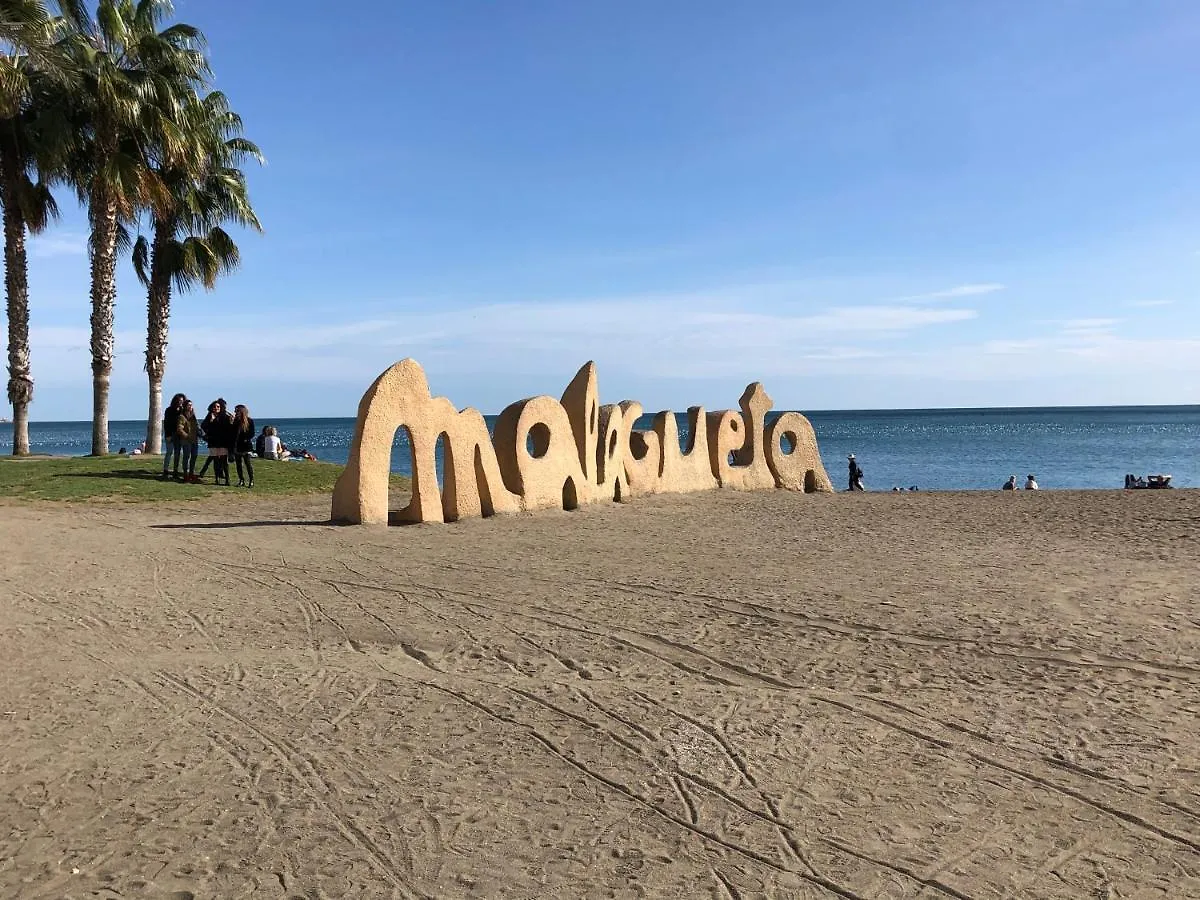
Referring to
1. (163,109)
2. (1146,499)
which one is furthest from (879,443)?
(163,109)

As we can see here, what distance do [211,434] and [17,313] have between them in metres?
6.28

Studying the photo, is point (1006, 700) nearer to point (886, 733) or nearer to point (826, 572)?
point (886, 733)

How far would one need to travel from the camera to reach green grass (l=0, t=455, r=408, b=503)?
52.0 feet

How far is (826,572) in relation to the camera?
9.90 meters

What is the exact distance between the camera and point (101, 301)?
20312 millimetres

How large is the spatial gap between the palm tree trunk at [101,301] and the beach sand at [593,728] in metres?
11.4

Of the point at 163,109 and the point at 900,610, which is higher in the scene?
the point at 163,109

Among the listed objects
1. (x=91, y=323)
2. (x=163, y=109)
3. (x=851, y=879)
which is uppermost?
(x=163, y=109)

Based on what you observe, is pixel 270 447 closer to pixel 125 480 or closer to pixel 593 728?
pixel 125 480

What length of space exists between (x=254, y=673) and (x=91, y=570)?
436 centimetres

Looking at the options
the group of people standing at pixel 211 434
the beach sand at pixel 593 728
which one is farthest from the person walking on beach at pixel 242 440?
the beach sand at pixel 593 728

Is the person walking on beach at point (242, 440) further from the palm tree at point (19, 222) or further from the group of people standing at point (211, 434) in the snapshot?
the palm tree at point (19, 222)

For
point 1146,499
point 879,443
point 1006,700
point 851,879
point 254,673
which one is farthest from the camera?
point 879,443

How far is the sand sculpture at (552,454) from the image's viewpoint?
1271 centimetres
